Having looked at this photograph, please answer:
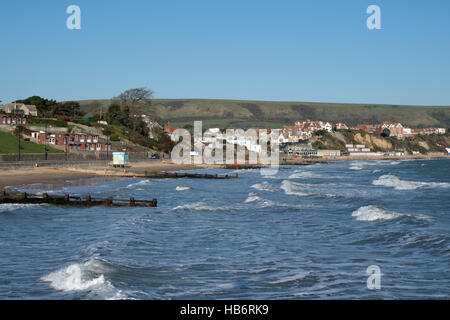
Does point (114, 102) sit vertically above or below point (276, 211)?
above

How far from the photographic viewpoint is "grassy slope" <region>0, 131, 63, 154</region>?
8743cm

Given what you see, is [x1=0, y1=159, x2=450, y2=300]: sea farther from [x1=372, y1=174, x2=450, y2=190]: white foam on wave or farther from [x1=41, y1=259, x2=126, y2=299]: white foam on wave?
[x1=372, y1=174, x2=450, y2=190]: white foam on wave

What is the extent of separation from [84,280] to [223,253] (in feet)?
23.1

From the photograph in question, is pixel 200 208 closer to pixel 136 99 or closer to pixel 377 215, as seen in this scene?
pixel 377 215

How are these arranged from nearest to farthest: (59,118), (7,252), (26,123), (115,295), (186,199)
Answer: (115,295) → (7,252) → (186,199) → (26,123) → (59,118)

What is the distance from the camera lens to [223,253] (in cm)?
2241

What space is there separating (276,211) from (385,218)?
323 inches

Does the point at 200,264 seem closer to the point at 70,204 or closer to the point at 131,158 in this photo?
the point at 70,204

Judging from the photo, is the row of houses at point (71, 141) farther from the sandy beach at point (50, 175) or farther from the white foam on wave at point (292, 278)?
the white foam on wave at point (292, 278)

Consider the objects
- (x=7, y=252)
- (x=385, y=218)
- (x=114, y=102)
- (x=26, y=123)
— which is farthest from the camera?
(x=114, y=102)

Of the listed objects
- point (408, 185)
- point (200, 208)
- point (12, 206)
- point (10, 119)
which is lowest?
point (408, 185)

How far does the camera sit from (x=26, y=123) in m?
115

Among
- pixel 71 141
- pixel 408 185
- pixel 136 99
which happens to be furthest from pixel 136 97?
pixel 408 185

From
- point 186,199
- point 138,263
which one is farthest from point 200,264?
point 186,199
